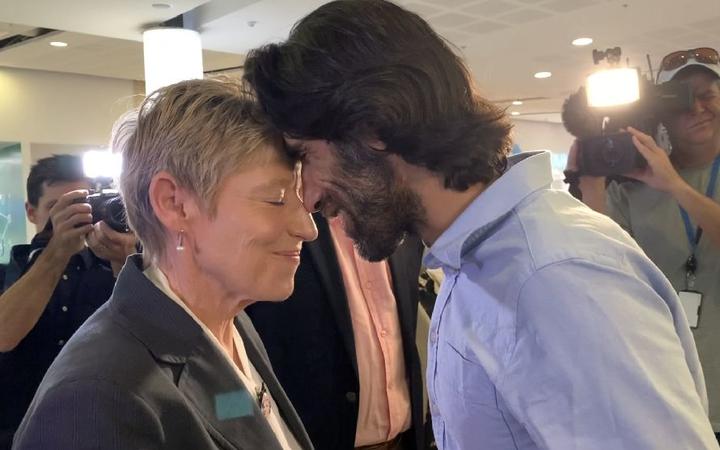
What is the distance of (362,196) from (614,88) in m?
1.29

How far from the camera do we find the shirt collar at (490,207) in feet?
3.11

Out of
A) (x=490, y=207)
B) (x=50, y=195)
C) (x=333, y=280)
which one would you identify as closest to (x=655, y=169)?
(x=333, y=280)

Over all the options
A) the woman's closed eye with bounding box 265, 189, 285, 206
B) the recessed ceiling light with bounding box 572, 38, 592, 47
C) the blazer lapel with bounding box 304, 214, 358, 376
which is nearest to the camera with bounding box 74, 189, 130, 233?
the blazer lapel with bounding box 304, 214, 358, 376

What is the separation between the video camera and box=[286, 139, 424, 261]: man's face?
3.57 ft

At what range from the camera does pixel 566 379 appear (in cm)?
78

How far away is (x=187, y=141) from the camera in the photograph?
1.04m

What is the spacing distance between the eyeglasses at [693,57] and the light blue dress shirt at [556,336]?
4.48 feet

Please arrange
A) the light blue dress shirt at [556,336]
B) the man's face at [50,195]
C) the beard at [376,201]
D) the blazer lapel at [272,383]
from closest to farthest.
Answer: the light blue dress shirt at [556,336]
the beard at [376,201]
the blazer lapel at [272,383]
the man's face at [50,195]

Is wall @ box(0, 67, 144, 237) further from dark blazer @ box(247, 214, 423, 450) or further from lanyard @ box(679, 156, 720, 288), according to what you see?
lanyard @ box(679, 156, 720, 288)

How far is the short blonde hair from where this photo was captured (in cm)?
104

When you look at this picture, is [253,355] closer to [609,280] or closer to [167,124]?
[167,124]

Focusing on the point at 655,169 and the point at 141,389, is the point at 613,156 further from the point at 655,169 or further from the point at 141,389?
the point at 141,389

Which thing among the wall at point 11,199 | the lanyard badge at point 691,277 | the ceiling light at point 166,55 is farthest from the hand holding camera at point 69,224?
the wall at point 11,199

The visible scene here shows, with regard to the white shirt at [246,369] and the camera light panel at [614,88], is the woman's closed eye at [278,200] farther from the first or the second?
the camera light panel at [614,88]
